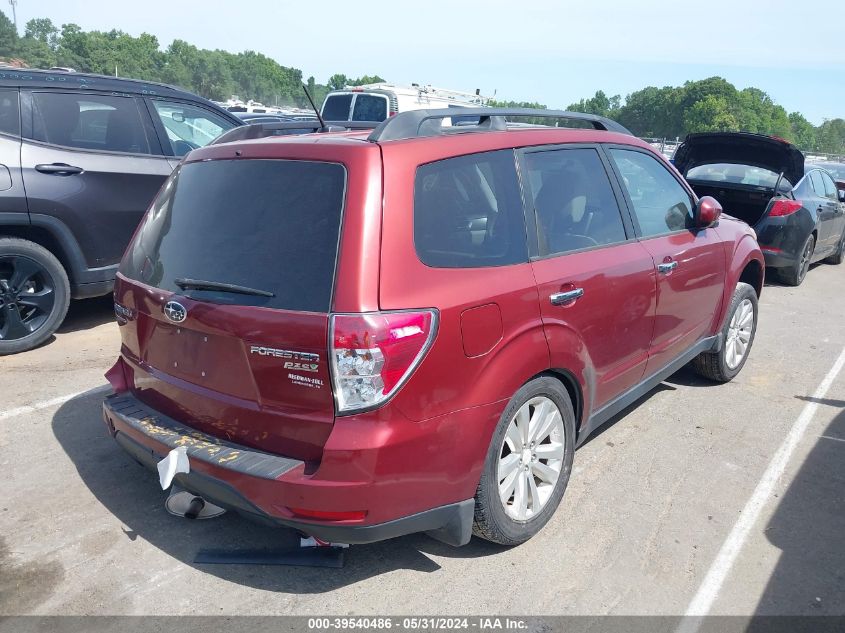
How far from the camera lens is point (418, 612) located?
109 inches

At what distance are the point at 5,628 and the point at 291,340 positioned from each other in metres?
1.51

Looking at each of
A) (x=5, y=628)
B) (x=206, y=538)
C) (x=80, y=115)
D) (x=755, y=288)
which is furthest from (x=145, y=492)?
(x=755, y=288)

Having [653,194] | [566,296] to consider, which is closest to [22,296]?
[566,296]

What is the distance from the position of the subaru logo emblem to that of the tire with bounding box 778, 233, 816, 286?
27.6ft

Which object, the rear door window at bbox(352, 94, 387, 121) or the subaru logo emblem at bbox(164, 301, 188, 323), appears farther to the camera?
the rear door window at bbox(352, 94, 387, 121)

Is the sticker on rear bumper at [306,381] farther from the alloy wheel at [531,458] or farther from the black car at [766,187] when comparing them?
the black car at [766,187]

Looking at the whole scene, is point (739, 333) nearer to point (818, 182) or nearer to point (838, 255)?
point (818, 182)

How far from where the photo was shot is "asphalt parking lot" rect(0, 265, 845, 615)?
2865 mm

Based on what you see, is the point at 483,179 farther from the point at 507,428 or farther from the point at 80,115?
the point at 80,115

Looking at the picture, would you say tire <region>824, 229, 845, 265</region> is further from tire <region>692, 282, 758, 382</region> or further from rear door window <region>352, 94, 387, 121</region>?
rear door window <region>352, 94, 387, 121</region>

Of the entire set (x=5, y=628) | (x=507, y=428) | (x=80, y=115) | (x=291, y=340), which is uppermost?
(x=80, y=115)

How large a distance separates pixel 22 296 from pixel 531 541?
4258 mm

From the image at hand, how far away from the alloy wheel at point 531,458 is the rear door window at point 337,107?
12.9 m

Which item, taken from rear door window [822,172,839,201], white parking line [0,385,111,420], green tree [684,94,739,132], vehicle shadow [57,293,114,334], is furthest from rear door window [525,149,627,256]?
green tree [684,94,739,132]
